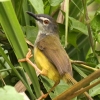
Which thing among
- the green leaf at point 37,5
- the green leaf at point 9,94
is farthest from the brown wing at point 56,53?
the green leaf at point 9,94

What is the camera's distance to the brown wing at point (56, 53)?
1586 millimetres

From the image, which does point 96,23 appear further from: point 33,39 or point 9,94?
point 9,94

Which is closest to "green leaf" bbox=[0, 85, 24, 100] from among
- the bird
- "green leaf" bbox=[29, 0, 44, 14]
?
"green leaf" bbox=[29, 0, 44, 14]

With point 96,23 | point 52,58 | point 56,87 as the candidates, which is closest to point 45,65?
point 52,58

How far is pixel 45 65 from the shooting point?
1.74m

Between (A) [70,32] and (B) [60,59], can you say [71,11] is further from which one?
(B) [60,59]

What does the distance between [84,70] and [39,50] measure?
27cm

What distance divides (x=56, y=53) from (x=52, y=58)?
0.13 ft

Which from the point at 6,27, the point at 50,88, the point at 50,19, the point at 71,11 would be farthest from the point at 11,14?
the point at 71,11

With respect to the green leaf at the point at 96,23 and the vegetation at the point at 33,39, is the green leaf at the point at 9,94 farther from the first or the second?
the green leaf at the point at 96,23

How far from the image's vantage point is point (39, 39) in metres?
1.88

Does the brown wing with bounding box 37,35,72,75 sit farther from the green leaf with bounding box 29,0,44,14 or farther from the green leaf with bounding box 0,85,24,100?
the green leaf with bounding box 0,85,24,100

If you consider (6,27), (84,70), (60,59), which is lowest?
(84,70)

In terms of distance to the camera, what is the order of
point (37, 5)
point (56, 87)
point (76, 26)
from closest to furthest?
point (37, 5) → point (56, 87) → point (76, 26)
